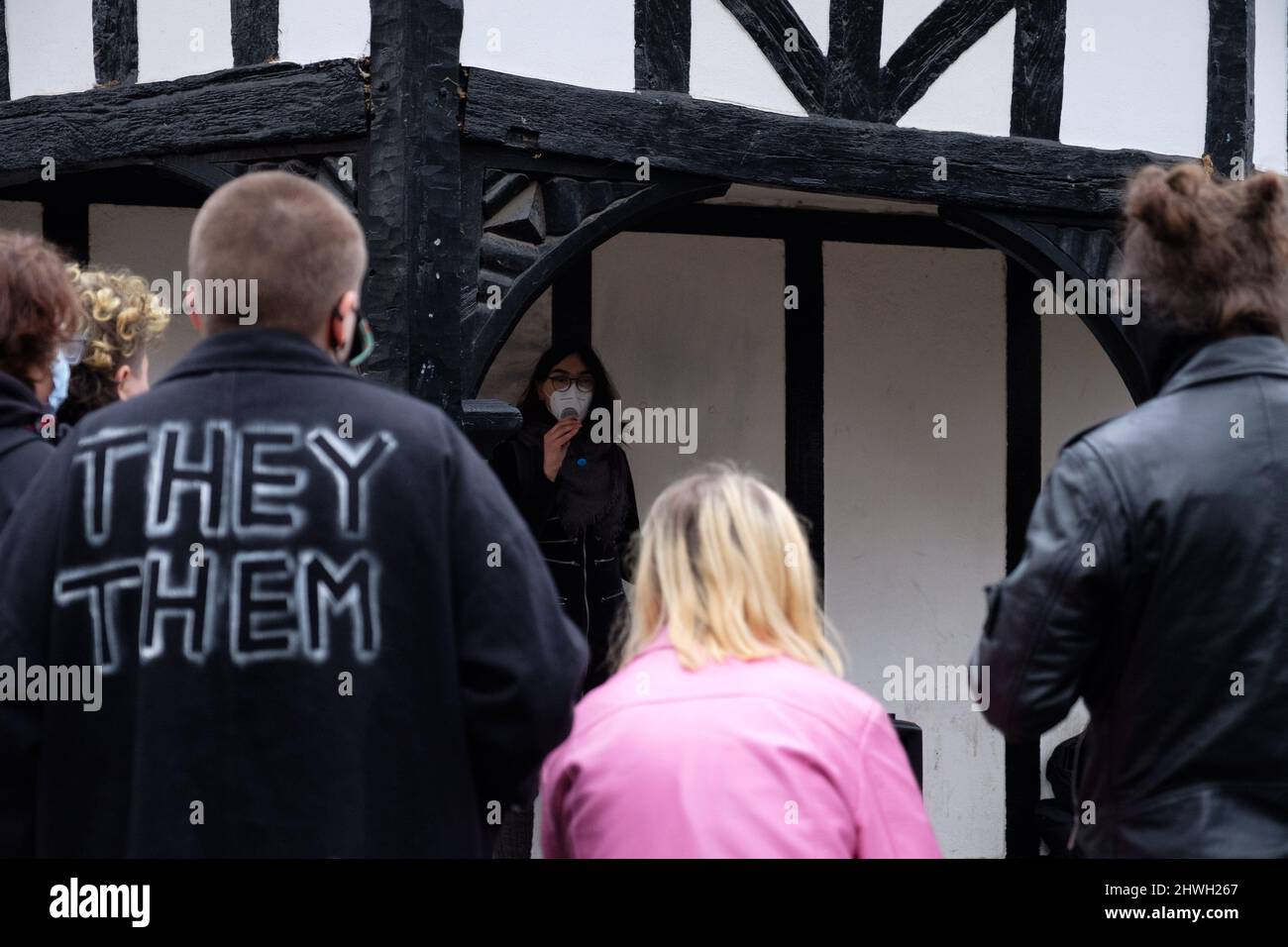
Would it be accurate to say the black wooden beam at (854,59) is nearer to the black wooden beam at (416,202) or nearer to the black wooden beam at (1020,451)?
the black wooden beam at (416,202)

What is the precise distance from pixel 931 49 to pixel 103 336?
10.5ft

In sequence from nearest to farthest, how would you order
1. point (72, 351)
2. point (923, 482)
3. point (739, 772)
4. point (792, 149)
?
1. point (739, 772)
2. point (72, 351)
3. point (792, 149)
4. point (923, 482)

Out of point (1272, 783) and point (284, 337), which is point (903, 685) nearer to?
point (1272, 783)

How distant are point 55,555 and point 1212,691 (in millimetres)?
1577

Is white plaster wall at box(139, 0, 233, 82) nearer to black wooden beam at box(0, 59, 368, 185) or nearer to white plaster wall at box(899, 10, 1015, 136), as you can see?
black wooden beam at box(0, 59, 368, 185)

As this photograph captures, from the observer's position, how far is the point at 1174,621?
2164mm

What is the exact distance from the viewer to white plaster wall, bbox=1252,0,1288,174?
6.16m

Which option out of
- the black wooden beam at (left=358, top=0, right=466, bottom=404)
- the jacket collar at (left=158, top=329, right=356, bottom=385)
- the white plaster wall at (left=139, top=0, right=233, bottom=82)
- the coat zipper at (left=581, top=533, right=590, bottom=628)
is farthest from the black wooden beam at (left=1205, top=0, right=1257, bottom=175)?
the jacket collar at (left=158, top=329, right=356, bottom=385)

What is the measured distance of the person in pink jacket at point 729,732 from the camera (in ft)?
6.11

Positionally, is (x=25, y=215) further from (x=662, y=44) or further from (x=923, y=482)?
(x=923, y=482)

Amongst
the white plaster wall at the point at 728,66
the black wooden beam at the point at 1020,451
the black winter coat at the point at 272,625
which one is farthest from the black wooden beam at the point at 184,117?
the black wooden beam at the point at 1020,451

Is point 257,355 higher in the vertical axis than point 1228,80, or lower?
lower

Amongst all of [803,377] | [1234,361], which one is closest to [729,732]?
[1234,361]

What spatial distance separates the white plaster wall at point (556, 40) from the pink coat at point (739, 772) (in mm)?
2765
